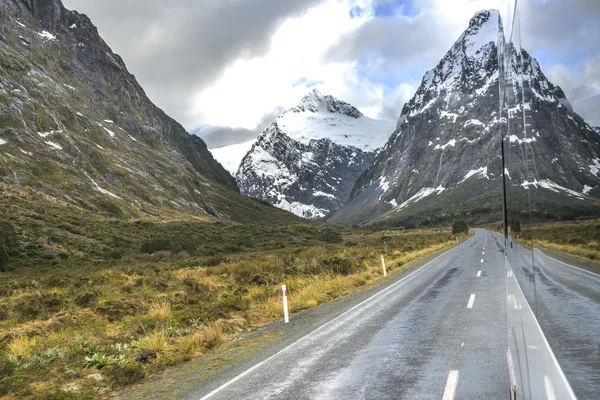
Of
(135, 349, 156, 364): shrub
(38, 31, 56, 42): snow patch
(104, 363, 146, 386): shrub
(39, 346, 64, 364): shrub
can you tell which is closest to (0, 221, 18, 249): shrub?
(39, 346, 64, 364): shrub

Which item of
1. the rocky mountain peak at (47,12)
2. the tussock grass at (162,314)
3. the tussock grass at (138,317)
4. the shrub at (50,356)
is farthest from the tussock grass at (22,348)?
the rocky mountain peak at (47,12)

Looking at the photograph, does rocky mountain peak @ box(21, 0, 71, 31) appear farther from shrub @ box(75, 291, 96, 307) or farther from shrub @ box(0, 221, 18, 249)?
shrub @ box(75, 291, 96, 307)

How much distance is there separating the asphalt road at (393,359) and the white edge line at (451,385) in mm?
12

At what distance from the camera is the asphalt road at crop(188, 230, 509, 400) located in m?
5.93

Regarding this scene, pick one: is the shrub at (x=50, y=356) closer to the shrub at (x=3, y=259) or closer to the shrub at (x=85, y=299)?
the shrub at (x=85, y=299)

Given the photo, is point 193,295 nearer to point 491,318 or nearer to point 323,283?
point 323,283

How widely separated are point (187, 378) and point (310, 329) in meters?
3.80

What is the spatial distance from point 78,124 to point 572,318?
368 ft

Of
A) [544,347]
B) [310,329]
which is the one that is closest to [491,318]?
[310,329]

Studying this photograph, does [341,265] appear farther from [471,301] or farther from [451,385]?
[451,385]

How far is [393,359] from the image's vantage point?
7355mm

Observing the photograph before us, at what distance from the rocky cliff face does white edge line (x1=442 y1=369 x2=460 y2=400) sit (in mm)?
78402

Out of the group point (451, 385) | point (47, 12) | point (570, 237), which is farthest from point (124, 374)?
point (47, 12)

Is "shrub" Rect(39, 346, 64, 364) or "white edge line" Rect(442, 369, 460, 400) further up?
"shrub" Rect(39, 346, 64, 364)
